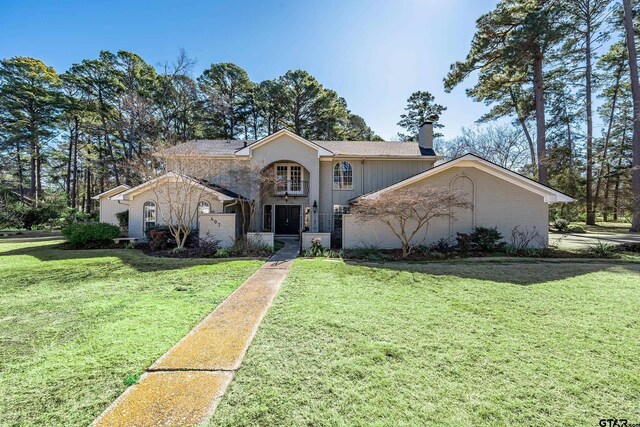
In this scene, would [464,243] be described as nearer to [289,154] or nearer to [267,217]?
[289,154]

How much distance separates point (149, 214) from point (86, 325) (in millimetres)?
12278

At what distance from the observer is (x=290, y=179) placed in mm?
18031

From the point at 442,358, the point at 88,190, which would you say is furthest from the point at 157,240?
the point at 88,190

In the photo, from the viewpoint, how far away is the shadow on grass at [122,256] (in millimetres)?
9641

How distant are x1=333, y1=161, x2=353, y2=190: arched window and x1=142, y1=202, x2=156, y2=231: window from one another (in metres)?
10.9

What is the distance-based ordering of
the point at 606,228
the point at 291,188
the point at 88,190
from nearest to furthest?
1. the point at 291,188
2. the point at 606,228
3. the point at 88,190

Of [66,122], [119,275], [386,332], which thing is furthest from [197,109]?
[386,332]

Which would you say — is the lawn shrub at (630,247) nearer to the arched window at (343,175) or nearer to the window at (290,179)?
the arched window at (343,175)

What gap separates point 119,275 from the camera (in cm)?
824

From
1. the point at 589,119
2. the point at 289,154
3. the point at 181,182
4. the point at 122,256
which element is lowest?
the point at 122,256

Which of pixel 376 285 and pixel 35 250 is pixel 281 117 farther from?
pixel 376 285

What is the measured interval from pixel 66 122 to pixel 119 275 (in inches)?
1413

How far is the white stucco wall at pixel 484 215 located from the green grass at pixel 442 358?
20.2 ft

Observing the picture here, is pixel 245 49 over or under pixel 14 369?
over
